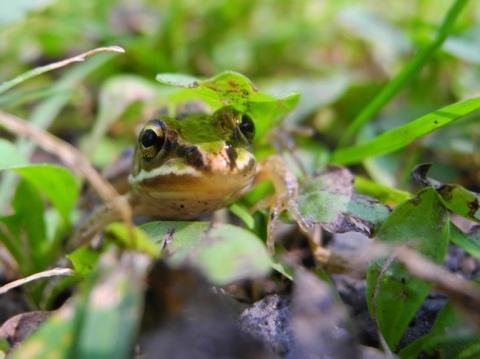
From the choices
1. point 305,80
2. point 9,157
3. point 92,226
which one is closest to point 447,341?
point 92,226

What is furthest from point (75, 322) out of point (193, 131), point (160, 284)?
point (193, 131)

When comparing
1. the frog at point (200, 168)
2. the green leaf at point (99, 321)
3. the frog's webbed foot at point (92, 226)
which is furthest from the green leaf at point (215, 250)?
the frog's webbed foot at point (92, 226)

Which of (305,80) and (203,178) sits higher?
(203,178)

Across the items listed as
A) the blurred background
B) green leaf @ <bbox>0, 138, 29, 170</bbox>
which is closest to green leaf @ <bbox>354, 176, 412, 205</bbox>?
the blurred background

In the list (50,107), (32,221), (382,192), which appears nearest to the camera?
(382,192)

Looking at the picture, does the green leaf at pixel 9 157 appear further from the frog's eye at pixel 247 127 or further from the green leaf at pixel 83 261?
the frog's eye at pixel 247 127

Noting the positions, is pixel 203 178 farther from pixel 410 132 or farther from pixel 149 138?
pixel 410 132

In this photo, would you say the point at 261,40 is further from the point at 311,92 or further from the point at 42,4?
the point at 42,4
